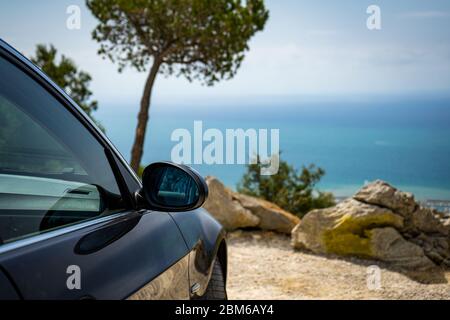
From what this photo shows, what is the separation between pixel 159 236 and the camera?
161 cm

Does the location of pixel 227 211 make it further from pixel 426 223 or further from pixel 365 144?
pixel 365 144

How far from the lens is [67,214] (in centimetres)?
142

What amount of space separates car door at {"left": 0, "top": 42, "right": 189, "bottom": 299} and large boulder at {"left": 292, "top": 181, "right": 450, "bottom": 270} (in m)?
5.58

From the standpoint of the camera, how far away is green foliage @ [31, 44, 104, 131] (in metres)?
14.7

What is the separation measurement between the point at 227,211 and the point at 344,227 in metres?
2.06

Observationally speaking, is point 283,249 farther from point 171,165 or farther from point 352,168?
point 352,168

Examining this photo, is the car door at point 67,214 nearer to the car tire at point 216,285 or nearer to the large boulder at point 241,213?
the car tire at point 216,285

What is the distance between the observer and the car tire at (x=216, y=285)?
208 centimetres
